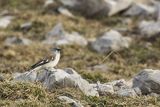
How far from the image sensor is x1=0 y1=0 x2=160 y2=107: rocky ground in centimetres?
1422

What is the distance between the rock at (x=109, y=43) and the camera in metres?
26.7

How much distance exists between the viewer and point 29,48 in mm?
26422

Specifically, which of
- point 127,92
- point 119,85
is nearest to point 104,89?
point 127,92

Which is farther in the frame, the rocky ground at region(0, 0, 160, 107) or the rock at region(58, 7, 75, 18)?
the rock at region(58, 7, 75, 18)

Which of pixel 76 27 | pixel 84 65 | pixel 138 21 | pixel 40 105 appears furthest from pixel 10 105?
pixel 138 21

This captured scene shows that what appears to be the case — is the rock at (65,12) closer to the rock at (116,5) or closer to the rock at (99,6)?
the rock at (99,6)

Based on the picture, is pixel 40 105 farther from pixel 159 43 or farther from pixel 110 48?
pixel 159 43

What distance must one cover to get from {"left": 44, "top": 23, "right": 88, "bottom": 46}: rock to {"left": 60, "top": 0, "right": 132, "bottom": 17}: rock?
4.13 m

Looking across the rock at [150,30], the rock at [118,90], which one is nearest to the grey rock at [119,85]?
the rock at [118,90]

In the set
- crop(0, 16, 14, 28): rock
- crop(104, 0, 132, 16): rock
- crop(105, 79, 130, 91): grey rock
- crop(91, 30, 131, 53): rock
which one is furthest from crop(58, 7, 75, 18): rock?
crop(105, 79, 130, 91): grey rock

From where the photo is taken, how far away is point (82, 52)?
86.6 feet

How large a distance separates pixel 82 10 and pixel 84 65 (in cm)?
1080

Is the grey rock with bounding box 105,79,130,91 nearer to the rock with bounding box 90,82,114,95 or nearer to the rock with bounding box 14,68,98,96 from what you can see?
the rock with bounding box 90,82,114,95

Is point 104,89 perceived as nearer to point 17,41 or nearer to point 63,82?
point 63,82
